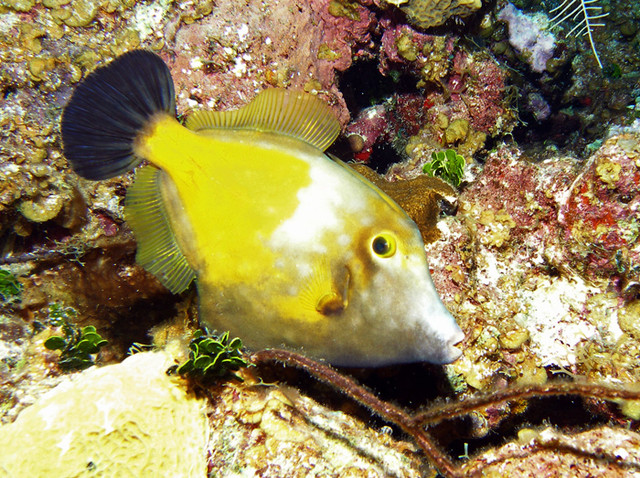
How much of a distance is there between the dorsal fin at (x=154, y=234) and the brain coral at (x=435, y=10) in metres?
3.90

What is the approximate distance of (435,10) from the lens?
4406 mm

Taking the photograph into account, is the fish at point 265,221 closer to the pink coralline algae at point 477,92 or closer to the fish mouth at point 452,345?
the fish mouth at point 452,345

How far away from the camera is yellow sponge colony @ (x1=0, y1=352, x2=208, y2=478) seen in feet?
6.16

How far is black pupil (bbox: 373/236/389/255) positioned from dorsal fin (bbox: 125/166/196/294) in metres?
1.16

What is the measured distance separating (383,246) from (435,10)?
Result: 3.90 m

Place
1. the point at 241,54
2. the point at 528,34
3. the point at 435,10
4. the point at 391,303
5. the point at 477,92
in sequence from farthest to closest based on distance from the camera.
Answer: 1. the point at 528,34
2. the point at 477,92
3. the point at 435,10
4. the point at 241,54
5. the point at 391,303

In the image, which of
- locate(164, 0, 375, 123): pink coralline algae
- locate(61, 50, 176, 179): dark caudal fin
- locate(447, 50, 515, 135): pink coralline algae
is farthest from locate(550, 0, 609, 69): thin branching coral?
locate(61, 50, 176, 179): dark caudal fin

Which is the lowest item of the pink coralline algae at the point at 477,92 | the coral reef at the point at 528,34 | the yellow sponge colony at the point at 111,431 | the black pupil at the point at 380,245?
the yellow sponge colony at the point at 111,431

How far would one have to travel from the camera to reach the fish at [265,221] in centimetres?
202

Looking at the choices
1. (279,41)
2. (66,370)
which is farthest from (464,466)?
(279,41)

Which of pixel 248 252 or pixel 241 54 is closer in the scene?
pixel 248 252

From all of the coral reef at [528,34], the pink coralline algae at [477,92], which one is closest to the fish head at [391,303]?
the pink coralline algae at [477,92]

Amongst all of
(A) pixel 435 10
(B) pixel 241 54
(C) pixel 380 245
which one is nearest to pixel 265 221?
(C) pixel 380 245

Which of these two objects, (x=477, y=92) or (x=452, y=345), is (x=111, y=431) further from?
(x=477, y=92)
